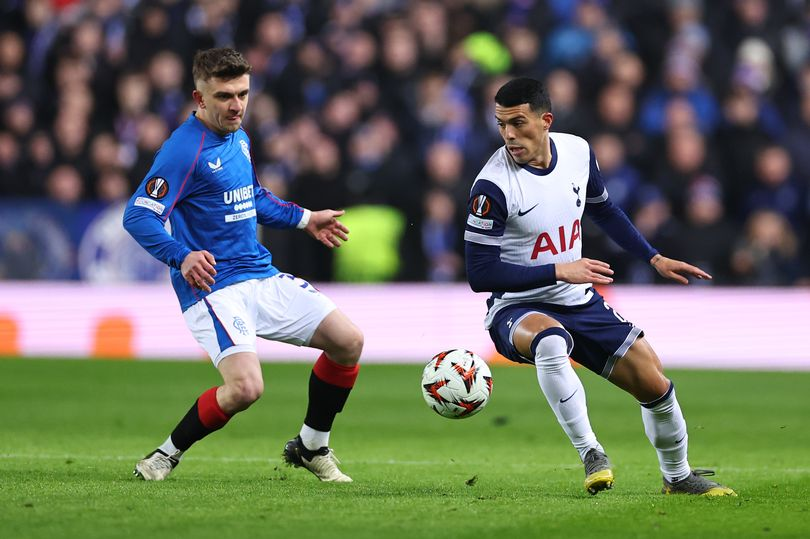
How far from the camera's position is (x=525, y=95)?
7.06 m

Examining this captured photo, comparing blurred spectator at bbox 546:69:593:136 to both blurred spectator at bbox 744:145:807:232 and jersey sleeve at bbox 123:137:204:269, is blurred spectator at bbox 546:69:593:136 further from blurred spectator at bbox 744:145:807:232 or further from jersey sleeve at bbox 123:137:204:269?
jersey sleeve at bbox 123:137:204:269

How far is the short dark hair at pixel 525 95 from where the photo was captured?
706 centimetres

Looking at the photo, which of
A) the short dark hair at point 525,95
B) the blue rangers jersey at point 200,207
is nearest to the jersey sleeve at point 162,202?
the blue rangers jersey at point 200,207

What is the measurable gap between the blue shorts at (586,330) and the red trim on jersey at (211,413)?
1516 mm

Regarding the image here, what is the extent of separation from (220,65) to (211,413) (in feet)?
6.07

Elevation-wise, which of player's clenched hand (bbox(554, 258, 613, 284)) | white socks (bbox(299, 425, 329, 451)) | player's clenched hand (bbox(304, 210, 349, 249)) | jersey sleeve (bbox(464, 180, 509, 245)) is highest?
jersey sleeve (bbox(464, 180, 509, 245))

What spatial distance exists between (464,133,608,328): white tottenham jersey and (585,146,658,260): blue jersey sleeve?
13 centimetres

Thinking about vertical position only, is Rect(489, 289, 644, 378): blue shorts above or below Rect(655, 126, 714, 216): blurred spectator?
above

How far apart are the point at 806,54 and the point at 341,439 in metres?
9.33

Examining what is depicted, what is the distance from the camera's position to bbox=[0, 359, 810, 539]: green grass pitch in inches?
237

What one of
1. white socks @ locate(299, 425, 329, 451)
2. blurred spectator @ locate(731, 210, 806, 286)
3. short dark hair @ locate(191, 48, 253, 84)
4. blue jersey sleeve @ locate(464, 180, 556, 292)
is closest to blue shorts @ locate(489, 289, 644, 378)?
blue jersey sleeve @ locate(464, 180, 556, 292)

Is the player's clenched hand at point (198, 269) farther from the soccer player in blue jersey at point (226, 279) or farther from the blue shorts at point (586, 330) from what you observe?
the blue shorts at point (586, 330)

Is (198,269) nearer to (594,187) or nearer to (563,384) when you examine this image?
(563,384)

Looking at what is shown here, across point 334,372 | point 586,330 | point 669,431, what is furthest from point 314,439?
point 669,431
